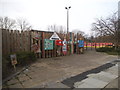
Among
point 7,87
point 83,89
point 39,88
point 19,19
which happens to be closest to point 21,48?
point 7,87

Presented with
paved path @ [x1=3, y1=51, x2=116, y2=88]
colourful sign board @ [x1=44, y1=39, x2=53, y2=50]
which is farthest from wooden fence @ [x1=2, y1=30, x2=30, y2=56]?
paved path @ [x1=3, y1=51, x2=116, y2=88]

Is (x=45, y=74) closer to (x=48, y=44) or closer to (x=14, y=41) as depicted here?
(x=14, y=41)

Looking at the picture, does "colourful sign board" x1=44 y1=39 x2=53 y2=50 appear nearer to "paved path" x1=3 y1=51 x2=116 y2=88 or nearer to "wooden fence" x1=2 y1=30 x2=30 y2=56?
"wooden fence" x1=2 y1=30 x2=30 y2=56

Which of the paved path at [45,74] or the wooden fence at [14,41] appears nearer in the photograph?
the paved path at [45,74]

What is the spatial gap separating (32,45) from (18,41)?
1.17 metres

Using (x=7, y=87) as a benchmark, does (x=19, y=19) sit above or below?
above

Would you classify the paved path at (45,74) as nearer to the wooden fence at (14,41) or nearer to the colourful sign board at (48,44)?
the wooden fence at (14,41)

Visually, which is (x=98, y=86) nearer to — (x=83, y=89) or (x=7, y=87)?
(x=83, y=89)

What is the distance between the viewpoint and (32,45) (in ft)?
22.3

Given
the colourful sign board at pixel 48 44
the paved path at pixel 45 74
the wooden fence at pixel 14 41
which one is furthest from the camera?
the colourful sign board at pixel 48 44

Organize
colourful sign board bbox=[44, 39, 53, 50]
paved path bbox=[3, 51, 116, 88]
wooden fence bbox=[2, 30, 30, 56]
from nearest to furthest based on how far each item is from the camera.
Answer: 1. paved path bbox=[3, 51, 116, 88]
2. wooden fence bbox=[2, 30, 30, 56]
3. colourful sign board bbox=[44, 39, 53, 50]

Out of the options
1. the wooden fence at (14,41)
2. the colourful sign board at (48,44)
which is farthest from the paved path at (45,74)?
the colourful sign board at (48,44)

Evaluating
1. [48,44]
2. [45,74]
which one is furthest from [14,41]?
[45,74]

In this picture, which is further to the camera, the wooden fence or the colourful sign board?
the colourful sign board
